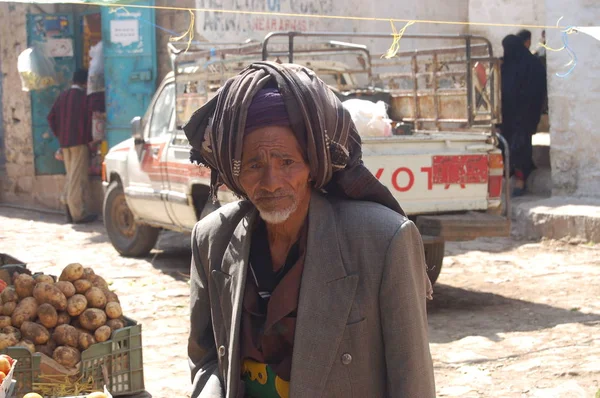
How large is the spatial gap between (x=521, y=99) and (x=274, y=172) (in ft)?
33.0

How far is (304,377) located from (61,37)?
38.6 feet

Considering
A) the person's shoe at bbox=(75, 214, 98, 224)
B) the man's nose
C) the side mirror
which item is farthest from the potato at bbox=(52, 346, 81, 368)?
the person's shoe at bbox=(75, 214, 98, 224)

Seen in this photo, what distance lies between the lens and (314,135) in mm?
2332

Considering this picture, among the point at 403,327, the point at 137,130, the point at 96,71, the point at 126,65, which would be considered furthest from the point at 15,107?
the point at 403,327

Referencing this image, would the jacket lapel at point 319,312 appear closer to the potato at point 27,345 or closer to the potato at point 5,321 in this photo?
the potato at point 27,345

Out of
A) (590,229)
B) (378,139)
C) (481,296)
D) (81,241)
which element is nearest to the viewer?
(378,139)

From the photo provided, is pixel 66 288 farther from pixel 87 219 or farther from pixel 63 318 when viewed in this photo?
pixel 87 219

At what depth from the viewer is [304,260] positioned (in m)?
2.38

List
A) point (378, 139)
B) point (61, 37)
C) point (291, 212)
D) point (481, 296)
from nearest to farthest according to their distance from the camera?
1. point (291, 212)
2. point (378, 139)
3. point (481, 296)
4. point (61, 37)

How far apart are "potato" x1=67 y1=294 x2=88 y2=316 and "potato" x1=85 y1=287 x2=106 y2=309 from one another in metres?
0.05

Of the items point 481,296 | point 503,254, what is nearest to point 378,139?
point 481,296

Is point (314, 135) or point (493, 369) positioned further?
point (493, 369)

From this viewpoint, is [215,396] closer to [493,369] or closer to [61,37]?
[493,369]

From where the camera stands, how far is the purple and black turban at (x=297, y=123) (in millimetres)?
2338
